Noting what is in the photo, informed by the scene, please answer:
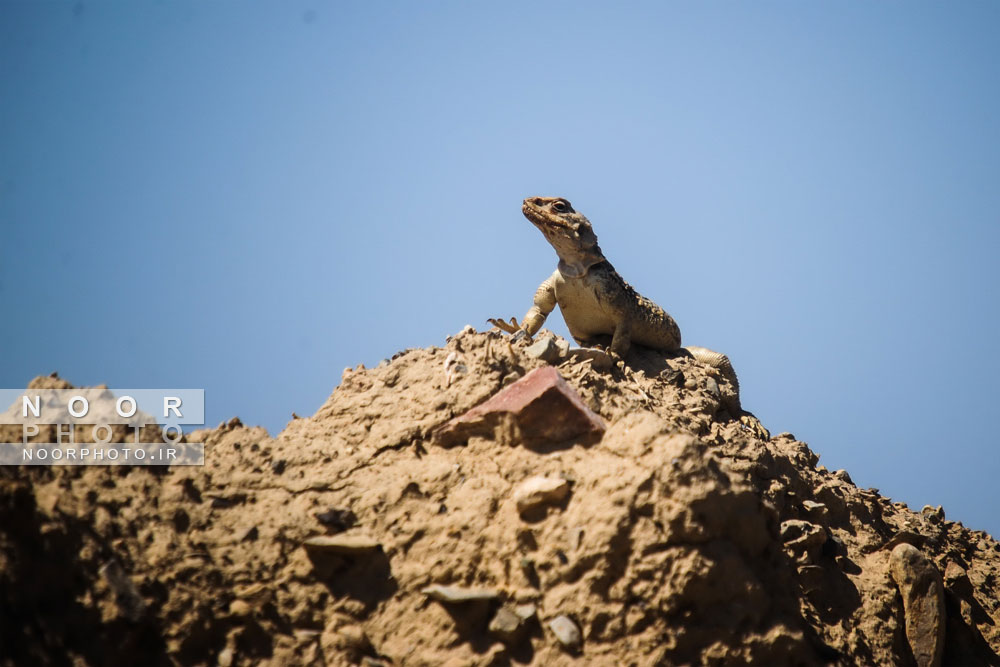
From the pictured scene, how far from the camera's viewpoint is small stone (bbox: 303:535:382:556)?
4.20 metres

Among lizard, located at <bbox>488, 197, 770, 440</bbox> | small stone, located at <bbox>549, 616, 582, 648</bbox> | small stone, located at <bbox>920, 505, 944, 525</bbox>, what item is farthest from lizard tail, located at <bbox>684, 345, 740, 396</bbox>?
small stone, located at <bbox>549, 616, 582, 648</bbox>

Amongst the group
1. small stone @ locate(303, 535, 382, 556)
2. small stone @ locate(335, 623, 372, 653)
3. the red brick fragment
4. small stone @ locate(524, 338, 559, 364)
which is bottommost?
small stone @ locate(335, 623, 372, 653)

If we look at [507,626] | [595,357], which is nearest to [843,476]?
[595,357]

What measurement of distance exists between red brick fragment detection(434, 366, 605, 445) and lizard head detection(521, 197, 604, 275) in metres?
3.61

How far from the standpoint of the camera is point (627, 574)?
4176 mm

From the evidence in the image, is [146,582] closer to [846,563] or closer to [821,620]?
[821,620]

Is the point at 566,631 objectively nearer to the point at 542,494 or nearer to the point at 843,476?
the point at 542,494

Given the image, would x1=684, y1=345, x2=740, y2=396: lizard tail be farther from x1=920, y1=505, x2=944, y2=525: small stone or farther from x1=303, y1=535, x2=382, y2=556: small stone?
x1=303, y1=535, x2=382, y2=556: small stone

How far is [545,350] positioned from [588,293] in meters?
2.70

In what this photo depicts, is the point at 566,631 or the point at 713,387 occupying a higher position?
the point at 713,387

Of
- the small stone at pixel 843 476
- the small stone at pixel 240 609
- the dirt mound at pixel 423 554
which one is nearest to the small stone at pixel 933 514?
the small stone at pixel 843 476

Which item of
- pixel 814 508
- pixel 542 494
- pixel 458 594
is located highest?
pixel 814 508

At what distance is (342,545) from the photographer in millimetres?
4195

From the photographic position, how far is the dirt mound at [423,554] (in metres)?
3.85
